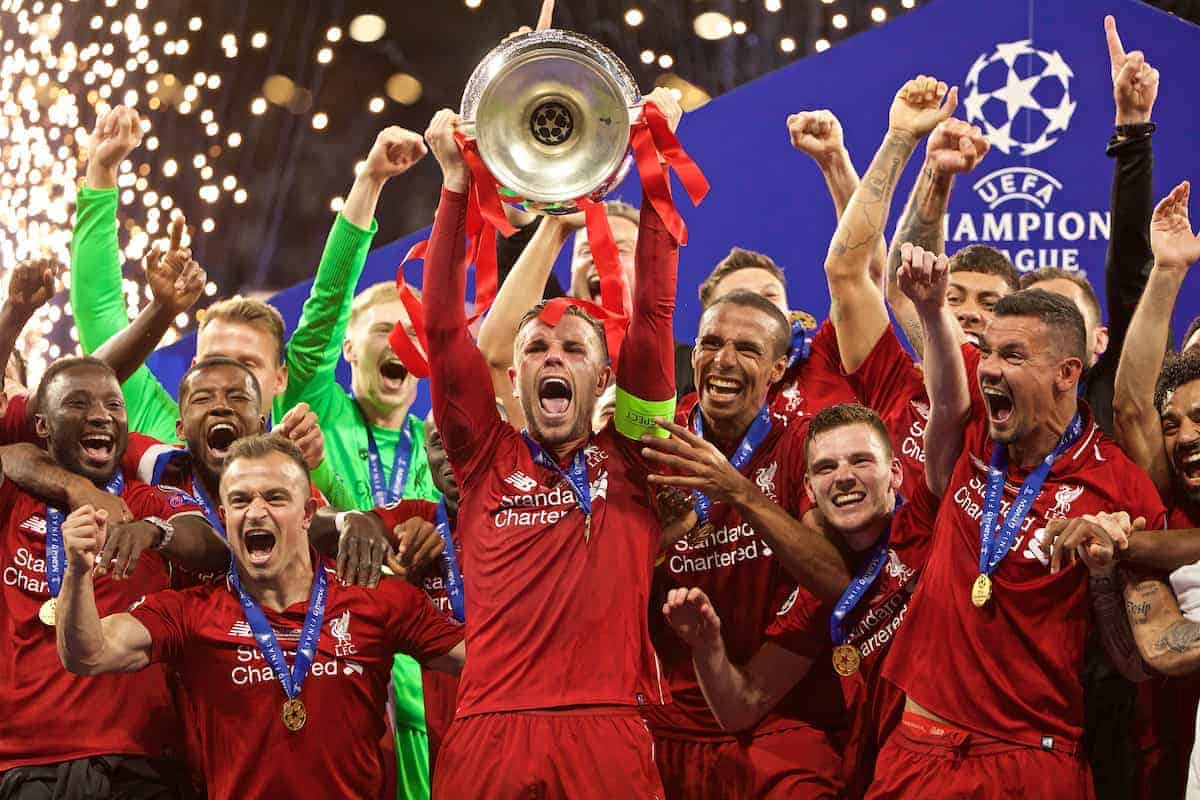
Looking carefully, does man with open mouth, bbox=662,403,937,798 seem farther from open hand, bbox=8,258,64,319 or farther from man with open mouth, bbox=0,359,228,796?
open hand, bbox=8,258,64,319

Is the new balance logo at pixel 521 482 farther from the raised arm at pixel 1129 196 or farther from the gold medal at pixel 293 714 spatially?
the raised arm at pixel 1129 196

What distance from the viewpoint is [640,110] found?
3113 mm

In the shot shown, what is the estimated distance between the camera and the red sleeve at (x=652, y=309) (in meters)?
3.19

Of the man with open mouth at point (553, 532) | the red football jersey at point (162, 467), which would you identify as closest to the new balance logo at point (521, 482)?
the man with open mouth at point (553, 532)

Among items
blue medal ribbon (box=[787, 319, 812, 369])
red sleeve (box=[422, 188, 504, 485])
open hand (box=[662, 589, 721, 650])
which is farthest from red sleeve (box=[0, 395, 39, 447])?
blue medal ribbon (box=[787, 319, 812, 369])

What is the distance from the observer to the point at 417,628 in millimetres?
3723

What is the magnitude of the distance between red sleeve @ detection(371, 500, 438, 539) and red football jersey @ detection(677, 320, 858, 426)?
0.73 meters

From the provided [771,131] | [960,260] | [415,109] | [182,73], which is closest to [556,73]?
[960,260]

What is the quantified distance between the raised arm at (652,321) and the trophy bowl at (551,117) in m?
0.11

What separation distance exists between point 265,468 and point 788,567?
1.29m

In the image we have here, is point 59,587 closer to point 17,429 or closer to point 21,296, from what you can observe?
point 17,429

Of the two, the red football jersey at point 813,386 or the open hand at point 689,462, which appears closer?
the open hand at point 689,462

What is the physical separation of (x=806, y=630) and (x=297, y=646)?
1.22m

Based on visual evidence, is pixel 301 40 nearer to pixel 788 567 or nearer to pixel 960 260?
pixel 960 260
